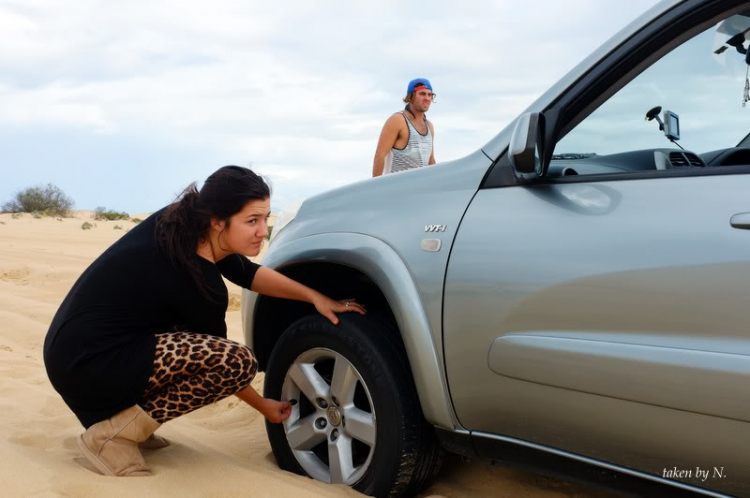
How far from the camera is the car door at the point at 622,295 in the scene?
1975mm

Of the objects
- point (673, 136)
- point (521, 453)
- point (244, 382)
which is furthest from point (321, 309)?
point (673, 136)

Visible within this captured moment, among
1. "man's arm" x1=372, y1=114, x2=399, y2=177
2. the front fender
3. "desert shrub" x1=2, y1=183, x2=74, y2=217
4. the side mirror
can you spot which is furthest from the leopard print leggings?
"desert shrub" x1=2, y1=183, x2=74, y2=217

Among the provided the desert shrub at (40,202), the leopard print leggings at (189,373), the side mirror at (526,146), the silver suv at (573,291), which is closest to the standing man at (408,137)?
the silver suv at (573,291)

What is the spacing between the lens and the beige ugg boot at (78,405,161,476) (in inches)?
111

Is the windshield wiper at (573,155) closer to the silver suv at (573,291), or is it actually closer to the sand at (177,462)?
the silver suv at (573,291)

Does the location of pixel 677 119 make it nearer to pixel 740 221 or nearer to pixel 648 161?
pixel 648 161

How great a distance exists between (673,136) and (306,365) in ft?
5.43

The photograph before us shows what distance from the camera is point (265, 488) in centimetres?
268

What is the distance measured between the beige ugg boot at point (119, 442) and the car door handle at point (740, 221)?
224 cm

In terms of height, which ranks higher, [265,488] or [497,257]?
[497,257]

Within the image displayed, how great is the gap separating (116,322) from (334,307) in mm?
867

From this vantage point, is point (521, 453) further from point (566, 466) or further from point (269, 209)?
point (269, 209)

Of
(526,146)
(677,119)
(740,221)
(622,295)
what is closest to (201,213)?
(526,146)

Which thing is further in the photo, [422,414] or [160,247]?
[160,247]
